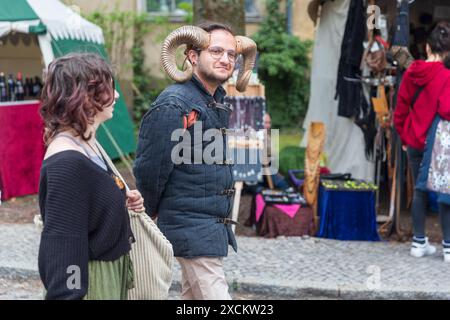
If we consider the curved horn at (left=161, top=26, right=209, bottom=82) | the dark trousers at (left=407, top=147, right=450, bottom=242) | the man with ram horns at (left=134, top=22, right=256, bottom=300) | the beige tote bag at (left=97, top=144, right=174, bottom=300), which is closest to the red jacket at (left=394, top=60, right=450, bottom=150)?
the dark trousers at (left=407, top=147, right=450, bottom=242)

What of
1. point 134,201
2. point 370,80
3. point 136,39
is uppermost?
point 136,39

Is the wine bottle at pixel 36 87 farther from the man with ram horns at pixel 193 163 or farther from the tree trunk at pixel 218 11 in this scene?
the man with ram horns at pixel 193 163

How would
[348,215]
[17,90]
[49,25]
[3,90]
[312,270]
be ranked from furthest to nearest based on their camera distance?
[17,90] → [3,90] → [49,25] → [348,215] → [312,270]

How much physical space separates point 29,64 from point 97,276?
8.83 meters

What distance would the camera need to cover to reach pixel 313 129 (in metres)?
7.24

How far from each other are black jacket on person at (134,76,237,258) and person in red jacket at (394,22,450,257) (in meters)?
3.17

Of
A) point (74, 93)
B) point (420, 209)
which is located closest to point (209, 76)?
point (74, 93)

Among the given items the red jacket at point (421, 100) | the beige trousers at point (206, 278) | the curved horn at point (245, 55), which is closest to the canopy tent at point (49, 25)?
the red jacket at point (421, 100)

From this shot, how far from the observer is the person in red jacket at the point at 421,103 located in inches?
241

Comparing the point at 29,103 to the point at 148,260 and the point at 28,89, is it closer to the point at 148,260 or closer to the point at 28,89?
the point at 28,89

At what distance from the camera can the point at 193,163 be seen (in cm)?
347

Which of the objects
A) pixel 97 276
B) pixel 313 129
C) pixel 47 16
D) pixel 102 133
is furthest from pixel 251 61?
pixel 102 133

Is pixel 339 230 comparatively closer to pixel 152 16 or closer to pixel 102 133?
pixel 102 133

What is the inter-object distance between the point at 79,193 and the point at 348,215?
4915 millimetres
